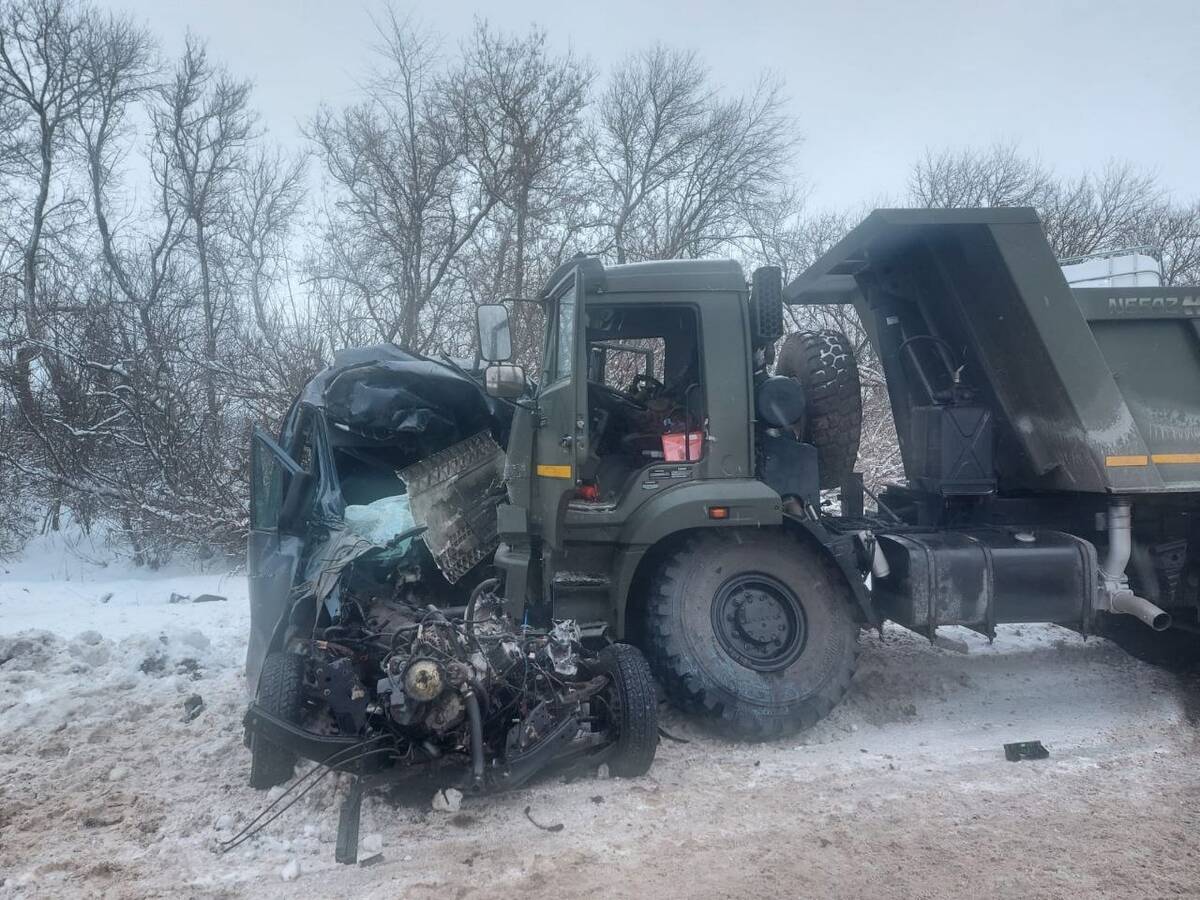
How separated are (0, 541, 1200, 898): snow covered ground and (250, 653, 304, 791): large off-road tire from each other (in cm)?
11

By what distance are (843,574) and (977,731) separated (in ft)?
Answer: 3.92

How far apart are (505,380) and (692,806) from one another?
237 centimetres

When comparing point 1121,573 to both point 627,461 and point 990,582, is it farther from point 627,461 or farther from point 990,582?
point 627,461

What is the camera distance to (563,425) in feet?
16.1

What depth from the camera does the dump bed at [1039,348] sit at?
4.98 m

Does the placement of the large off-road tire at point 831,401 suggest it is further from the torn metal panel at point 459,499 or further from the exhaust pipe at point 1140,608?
the torn metal panel at point 459,499

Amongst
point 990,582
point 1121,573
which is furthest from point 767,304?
point 1121,573

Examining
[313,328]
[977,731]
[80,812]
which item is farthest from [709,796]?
[313,328]

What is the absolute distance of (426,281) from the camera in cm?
1498

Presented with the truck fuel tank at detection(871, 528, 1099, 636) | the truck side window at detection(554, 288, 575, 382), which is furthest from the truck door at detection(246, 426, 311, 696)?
the truck fuel tank at detection(871, 528, 1099, 636)

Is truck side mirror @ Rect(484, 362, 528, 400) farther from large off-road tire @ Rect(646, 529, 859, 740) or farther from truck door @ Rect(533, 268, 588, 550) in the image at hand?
large off-road tire @ Rect(646, 529, 859, 740)

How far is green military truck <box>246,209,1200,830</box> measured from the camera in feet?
15.4

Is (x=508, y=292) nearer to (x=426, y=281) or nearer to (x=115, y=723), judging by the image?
(x=426, y=281)

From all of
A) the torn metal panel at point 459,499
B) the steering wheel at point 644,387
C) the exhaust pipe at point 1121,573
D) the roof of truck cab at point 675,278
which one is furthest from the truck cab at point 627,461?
the exhaust pipe at point 1121,573
